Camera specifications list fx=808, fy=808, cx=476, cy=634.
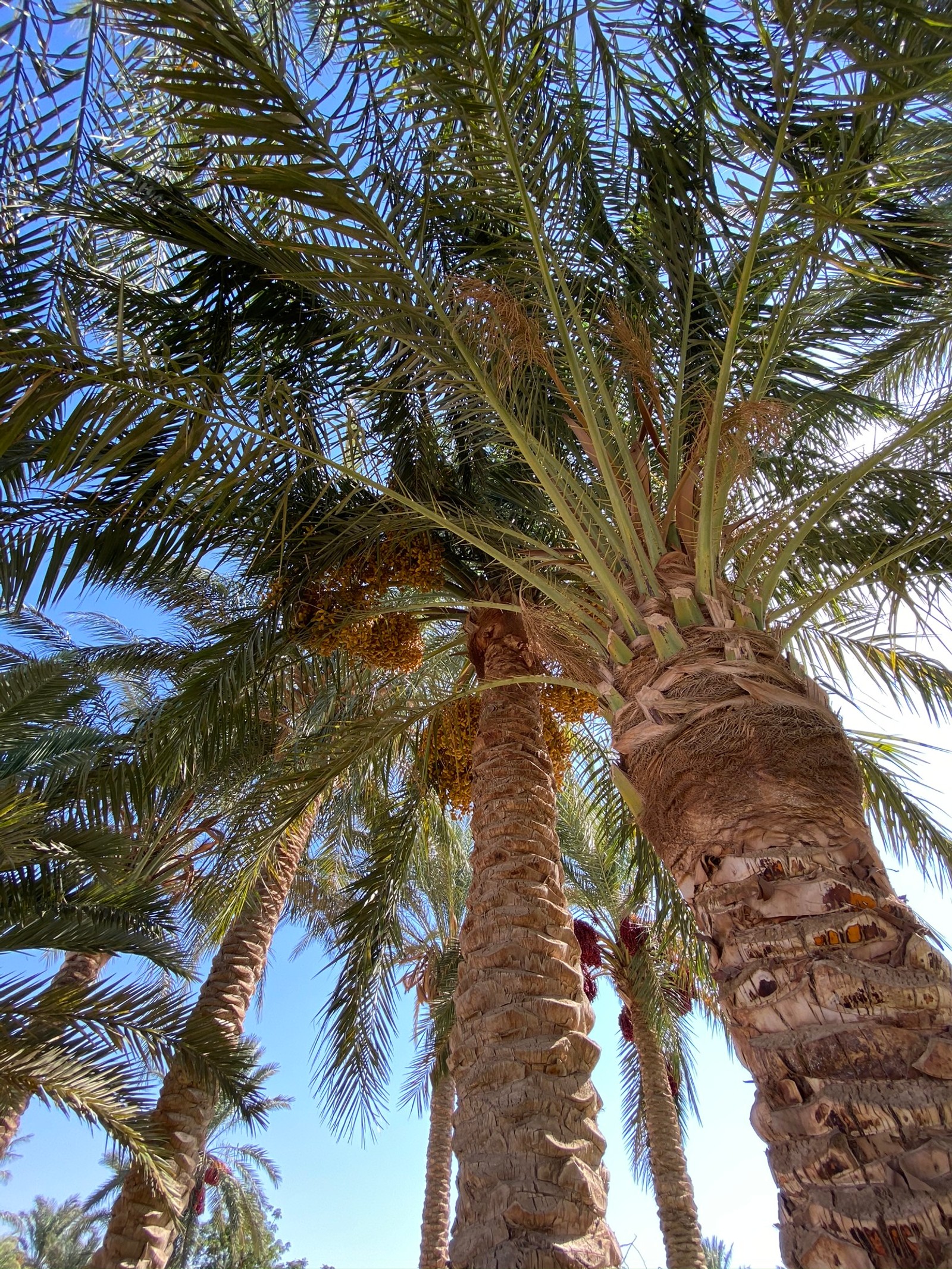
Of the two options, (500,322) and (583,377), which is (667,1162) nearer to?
(583,377)

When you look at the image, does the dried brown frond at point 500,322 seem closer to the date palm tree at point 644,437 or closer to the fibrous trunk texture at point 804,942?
the date palm tree at point 644,437

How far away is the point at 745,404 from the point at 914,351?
3311mm

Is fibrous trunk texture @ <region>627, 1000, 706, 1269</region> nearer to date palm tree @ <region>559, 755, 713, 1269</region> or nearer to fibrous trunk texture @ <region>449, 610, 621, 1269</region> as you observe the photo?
date palm tree @ <region>559, 755, 713, 1269</region>

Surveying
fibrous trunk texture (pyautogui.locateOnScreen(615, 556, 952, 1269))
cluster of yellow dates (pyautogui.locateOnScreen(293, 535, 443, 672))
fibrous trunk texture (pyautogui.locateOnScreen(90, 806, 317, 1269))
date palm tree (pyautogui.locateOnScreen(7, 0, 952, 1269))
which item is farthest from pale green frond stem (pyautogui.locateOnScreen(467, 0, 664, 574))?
fibrous trunk texture (pyautogui.locateOnScreen(90, 806, 317, 1269))

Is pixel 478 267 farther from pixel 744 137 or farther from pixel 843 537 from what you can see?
pixel 843 537

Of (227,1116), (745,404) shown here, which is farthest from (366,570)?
(227,1116)

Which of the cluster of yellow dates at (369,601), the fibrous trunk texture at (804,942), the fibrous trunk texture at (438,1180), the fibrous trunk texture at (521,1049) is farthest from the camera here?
the fibrous trunk texture at (438,1180)

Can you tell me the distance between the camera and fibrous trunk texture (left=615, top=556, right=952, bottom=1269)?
1.64 meters

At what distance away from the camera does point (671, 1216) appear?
858 centimetres

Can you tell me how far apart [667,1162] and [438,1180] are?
3349mm

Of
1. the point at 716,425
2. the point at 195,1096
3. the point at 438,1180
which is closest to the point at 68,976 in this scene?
the point at 195,1096

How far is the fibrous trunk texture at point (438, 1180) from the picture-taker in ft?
32.0

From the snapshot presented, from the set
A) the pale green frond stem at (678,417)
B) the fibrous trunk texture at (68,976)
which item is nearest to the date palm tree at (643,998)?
the pale green frond stem at (678,417)

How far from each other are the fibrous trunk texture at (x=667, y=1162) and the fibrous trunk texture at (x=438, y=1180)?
8.01 ft
